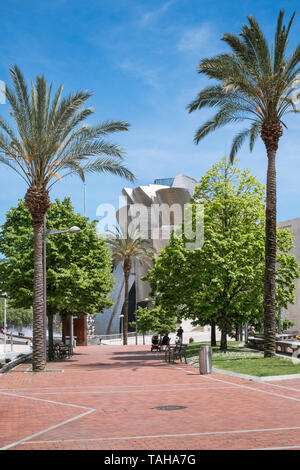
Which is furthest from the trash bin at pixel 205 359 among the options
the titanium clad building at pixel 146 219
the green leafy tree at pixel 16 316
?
the green leafy tree at pixel 16 316

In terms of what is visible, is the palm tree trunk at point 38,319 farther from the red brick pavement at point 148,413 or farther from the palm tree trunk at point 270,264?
the palm tree trunk at point 270,264

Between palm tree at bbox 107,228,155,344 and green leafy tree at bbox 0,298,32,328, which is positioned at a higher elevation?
palm tree at bbox 107,228,155,344

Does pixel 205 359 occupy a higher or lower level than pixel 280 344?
higher

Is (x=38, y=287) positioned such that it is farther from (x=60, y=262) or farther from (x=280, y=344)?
(x=280, y=344)

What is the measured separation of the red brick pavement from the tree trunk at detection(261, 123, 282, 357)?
4389 millimetres

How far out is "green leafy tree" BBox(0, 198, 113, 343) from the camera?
89.6ft

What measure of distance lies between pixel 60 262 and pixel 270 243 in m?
11.1

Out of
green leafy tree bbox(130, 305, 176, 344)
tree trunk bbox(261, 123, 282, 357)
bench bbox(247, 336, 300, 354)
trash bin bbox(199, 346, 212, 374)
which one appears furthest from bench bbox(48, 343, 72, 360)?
green leafy tree bbox(130, 305, 176, 344)

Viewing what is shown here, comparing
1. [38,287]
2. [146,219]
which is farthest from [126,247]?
[146,219]

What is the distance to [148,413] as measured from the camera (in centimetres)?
1116

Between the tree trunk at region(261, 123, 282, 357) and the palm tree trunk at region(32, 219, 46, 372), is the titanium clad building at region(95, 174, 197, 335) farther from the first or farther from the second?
the tree trunk at region(261, 123, 282, 357)

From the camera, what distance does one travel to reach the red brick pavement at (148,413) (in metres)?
8.34

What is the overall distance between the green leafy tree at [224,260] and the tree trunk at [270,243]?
262cm
